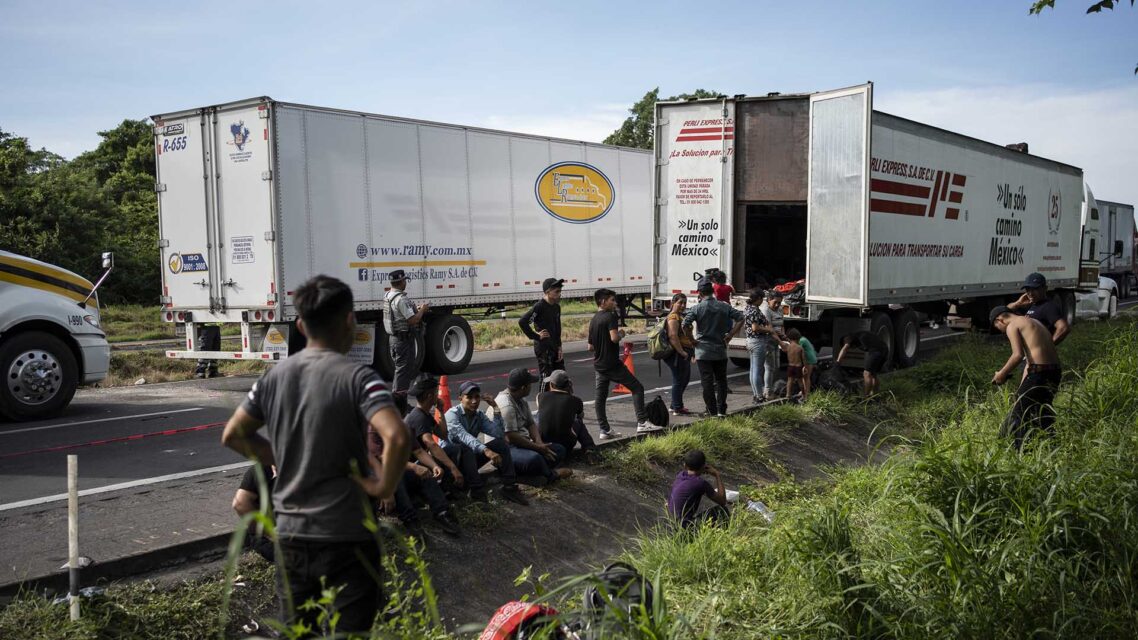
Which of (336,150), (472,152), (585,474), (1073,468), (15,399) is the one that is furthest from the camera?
→ (472,152)

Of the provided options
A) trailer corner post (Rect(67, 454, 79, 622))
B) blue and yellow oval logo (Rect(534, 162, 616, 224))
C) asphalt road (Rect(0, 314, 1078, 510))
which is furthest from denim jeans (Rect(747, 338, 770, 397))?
trailer corner post (Rect(67, 454, 79, 622))

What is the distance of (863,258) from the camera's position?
498 inches

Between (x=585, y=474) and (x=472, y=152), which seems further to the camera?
(x=472, y=152)

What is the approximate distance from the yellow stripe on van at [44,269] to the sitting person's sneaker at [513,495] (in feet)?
22.2

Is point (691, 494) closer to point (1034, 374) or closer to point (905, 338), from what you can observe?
point (1034, 374)

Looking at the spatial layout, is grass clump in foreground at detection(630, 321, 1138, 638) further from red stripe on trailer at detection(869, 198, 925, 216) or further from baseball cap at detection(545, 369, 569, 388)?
red stripe on trailer at detection(869, 198, 925, 216)

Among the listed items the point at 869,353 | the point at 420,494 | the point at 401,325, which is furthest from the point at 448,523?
the point at 869,353

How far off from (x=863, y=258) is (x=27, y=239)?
A: 924 inches

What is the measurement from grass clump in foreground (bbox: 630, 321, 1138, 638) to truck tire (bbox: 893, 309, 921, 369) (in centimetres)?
789

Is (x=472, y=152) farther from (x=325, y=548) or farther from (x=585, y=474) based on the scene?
(x=325, y=548)

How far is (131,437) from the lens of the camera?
997cm

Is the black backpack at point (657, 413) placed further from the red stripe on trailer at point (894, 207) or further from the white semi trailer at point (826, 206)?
the red stripe on trailer at point (894, 207)

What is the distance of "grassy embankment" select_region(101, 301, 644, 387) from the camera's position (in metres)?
15.4

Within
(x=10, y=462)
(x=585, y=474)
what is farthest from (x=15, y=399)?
(x=585, y=474)
